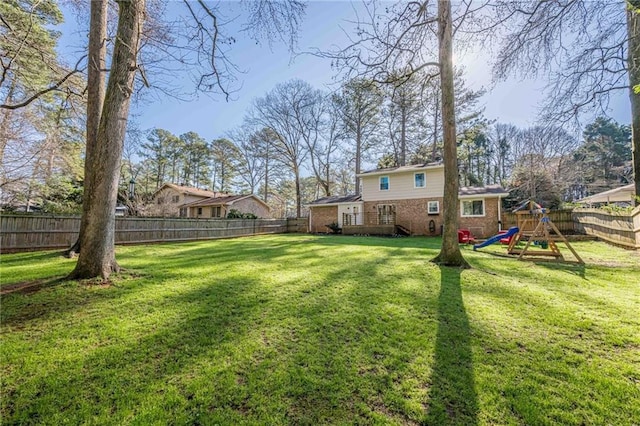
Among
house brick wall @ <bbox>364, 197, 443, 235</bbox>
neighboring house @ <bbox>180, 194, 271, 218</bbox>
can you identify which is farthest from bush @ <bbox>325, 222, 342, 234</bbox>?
neighboring house @ <bbox>180, 194, 271, 218</bbox>

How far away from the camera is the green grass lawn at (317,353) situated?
1813 mm

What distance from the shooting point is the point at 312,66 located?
5.98 m

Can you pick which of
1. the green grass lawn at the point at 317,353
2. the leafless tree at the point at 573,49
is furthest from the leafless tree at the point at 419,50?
the green grass lawn at the point at 317,353

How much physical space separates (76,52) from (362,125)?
67.9ft

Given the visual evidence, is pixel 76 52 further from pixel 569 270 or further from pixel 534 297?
pixel 569 270

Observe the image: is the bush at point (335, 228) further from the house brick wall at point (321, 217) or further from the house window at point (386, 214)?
the house window at point (386, 214)

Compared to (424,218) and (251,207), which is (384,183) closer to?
(424,218)

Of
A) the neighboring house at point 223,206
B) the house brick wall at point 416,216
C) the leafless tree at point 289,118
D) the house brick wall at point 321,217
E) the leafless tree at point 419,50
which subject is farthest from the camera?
the neighboring house at point 223,206

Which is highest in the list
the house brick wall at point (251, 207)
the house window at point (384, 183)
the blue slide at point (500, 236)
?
the house window at point (384, 183)

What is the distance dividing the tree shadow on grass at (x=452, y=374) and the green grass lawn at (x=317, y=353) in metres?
0.01

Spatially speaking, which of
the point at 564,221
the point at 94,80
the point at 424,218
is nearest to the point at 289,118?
the point at 424,218

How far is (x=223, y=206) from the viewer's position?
25047 millimetres

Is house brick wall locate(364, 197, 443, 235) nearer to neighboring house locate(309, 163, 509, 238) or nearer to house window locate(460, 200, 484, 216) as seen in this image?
neighboring house locate(309, 163, 509, 238)

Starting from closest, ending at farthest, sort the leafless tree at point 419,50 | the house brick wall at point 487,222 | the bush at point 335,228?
1. the leafless tree at point 419,50
2. the house brick wall at point 487,222
3. the bush at point 335,228
